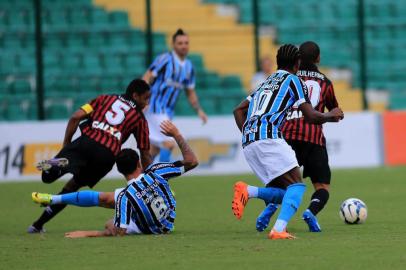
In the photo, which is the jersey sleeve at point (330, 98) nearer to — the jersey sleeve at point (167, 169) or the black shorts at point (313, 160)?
the black shorts at point (313, 160)

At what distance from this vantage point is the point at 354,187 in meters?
16.4

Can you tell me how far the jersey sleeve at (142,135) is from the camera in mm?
11289

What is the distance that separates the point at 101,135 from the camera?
11219 mm

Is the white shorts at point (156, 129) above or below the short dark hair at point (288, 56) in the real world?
below

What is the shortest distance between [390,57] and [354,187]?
8.75m

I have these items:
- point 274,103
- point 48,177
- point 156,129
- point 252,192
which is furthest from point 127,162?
point 156,129

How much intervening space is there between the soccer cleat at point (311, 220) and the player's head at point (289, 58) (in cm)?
139

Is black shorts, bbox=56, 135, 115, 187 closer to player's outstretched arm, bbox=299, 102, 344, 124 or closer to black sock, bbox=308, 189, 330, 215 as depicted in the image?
black sock, bbox=308, 189, 330, 215

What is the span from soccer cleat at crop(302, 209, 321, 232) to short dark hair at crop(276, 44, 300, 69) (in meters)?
1.44

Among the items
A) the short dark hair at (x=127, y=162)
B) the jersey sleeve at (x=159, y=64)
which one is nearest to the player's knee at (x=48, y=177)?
the short dark hair at (x=127, y=162)

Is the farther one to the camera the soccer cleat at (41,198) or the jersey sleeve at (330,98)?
the jersey sleeve at (330,98)

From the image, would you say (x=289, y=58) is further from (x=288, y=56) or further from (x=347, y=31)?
(x=347, y=31)

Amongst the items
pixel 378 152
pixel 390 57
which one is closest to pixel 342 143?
pixel 378 152

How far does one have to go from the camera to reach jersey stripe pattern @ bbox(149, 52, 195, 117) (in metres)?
16.8
